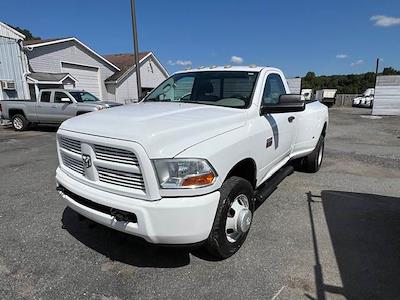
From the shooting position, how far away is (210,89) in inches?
169

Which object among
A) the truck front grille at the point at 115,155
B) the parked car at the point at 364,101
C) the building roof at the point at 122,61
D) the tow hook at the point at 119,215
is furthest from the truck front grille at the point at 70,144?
the parked car at the point at 364,101

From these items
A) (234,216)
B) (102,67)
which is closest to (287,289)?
(234,216)

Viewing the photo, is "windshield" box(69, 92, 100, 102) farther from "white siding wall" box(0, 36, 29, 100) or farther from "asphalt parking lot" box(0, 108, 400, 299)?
"asphalt parking lot" box(0, 108, 400, 299)

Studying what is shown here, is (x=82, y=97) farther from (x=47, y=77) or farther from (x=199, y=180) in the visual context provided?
(x=199, y=180)

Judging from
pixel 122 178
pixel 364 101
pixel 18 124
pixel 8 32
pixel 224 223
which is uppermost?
pixel 8 32

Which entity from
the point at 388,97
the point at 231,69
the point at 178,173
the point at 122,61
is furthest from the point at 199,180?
the point at 122,61

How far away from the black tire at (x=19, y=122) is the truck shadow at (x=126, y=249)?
1237 cm

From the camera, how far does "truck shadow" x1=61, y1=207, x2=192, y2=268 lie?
317 cm

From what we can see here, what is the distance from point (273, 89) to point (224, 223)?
7.57 ft

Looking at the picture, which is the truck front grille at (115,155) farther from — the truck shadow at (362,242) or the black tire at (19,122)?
the black tire at (19,122)

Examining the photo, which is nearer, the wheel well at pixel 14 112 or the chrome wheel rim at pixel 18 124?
the wheel well at pixel 14 112

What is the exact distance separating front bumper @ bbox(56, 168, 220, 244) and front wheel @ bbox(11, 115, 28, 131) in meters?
13.8

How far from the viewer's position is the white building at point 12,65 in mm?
16531

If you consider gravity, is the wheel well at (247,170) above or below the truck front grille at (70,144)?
below
